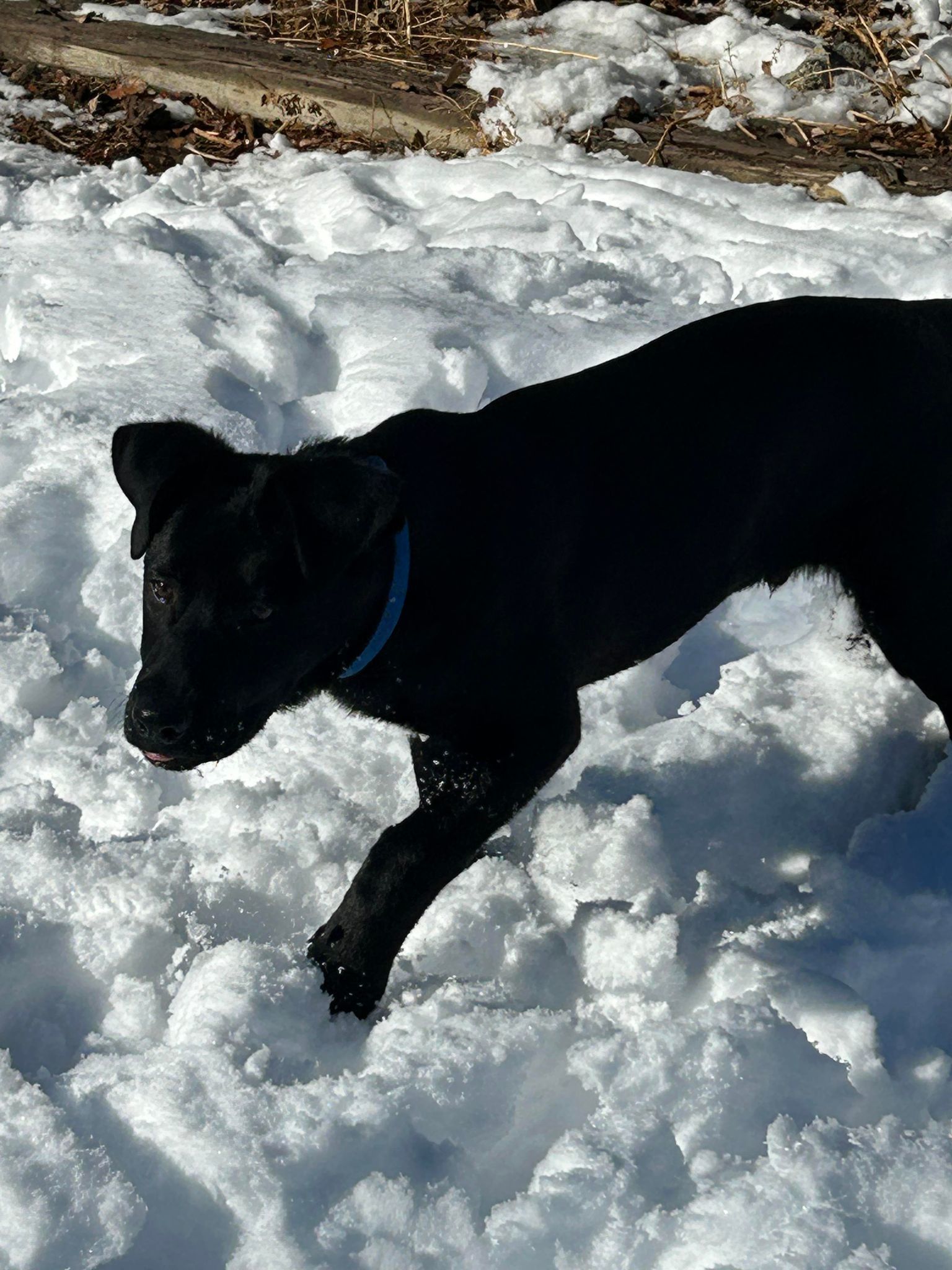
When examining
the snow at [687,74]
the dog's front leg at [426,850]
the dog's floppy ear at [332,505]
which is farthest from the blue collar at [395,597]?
the snow at [687,74]

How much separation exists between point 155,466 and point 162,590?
26 cm

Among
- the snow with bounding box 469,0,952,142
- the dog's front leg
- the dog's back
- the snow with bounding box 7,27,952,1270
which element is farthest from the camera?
the snow with bounding box 469,0,952,142

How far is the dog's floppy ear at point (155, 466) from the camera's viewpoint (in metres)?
2.59

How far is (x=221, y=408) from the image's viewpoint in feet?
14.5

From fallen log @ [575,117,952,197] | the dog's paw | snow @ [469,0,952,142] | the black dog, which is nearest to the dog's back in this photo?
the black dog

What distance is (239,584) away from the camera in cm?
251

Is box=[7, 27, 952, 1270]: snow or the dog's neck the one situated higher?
the dog's neck

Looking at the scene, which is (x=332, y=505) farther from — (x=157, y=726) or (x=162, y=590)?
(x=157, y=726)

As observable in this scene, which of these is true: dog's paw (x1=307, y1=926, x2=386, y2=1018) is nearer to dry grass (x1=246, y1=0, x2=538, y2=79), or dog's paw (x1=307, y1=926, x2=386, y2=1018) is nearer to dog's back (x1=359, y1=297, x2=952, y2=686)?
dog's back (x1=359, y1=297, x2=952, y2=686)

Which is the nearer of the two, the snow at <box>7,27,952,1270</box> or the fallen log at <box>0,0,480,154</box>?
the snow at <box>7,27,952,1270</box>

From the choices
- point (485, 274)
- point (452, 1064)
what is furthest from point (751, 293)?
point (452, 1064)

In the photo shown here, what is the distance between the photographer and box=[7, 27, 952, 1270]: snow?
7.59 ft

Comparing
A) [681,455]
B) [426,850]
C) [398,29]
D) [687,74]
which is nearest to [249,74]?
[398,29]

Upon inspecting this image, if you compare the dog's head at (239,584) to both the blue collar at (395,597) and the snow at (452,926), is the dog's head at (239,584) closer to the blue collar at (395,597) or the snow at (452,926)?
the blue collar at (395,597)
